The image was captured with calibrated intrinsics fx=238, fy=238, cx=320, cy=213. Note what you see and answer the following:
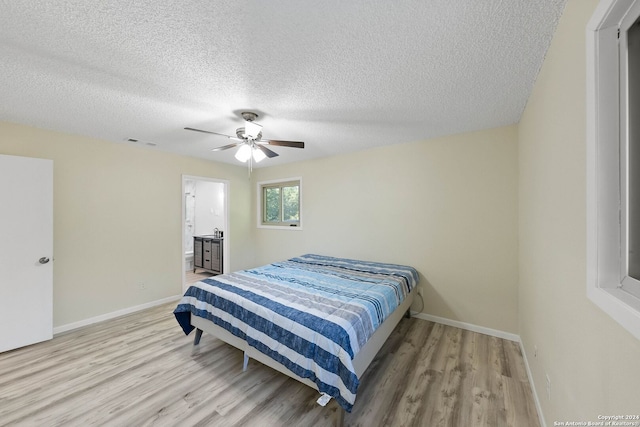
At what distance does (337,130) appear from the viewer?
2859 millimetres

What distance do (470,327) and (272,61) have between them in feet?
11.3

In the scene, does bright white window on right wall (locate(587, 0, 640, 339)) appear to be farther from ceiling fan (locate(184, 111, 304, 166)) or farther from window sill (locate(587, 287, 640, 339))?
ceiling fan (locate(184, 111, 304, 166))

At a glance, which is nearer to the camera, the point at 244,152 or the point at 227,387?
the point at 227,387

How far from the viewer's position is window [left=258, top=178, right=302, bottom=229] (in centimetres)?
466

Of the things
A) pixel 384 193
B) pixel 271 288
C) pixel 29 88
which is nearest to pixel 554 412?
pixel 271 288

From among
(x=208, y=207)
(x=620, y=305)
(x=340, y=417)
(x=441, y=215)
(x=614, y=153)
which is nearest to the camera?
(x=620, y=305)

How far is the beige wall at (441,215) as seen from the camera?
2.69 meters

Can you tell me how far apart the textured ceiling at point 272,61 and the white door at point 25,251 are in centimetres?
61

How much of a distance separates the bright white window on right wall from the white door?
4.38m

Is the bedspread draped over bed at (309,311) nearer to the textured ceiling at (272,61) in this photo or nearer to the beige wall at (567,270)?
the beige wall at (567,270)

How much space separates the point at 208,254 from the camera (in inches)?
212

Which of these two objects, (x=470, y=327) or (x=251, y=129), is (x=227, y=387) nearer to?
(x=251, y=129)

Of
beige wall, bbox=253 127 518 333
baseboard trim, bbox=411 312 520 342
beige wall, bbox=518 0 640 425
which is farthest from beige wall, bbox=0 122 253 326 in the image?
beige wall, bbox=518 0 640 425

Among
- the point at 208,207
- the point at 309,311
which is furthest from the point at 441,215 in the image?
the point at 208,207
